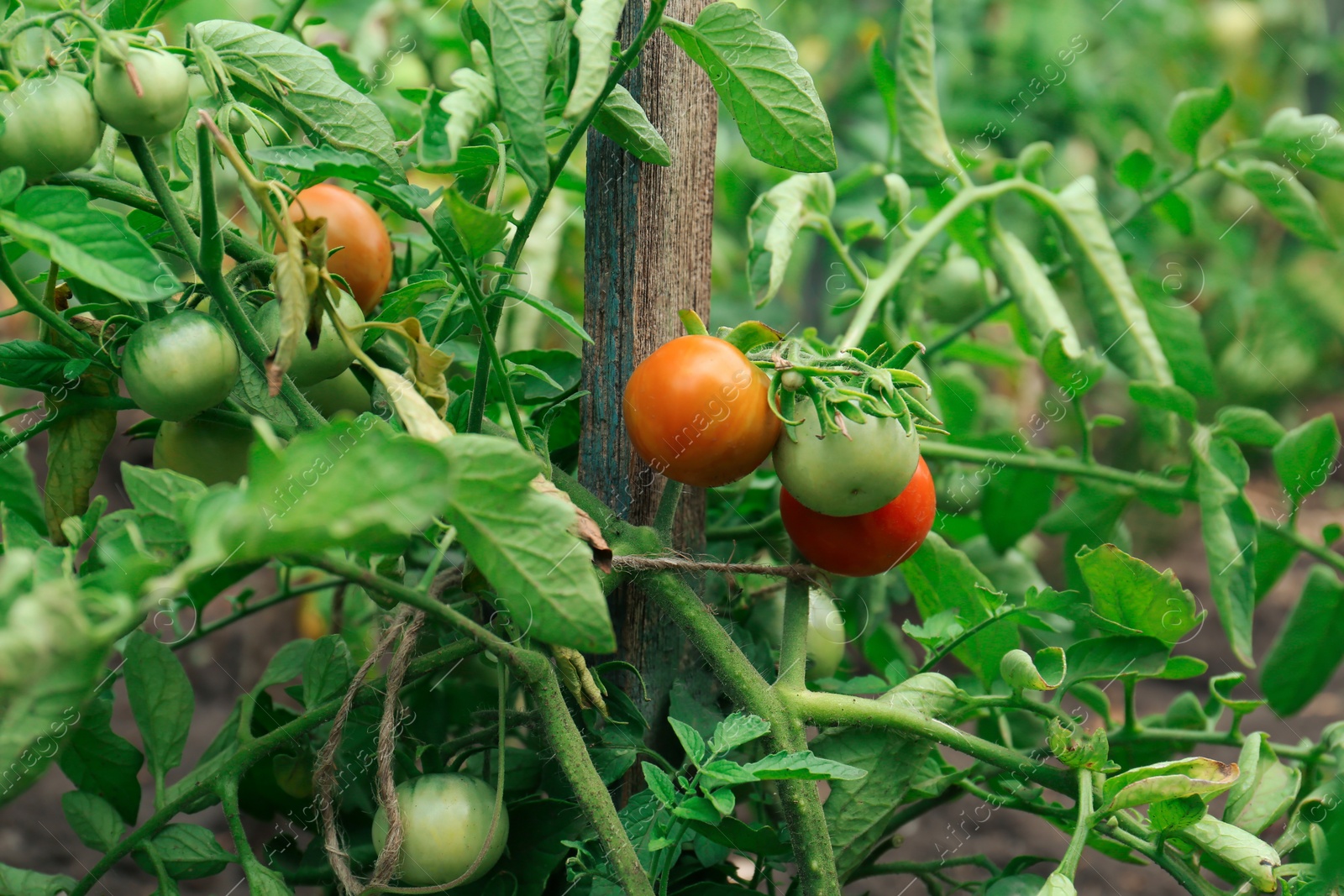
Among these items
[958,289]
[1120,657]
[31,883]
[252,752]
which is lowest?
[31,883]

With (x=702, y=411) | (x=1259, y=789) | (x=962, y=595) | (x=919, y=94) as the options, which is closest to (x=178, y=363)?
(x=702, y=411)

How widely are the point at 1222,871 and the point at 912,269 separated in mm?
566

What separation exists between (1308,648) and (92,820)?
1.01m

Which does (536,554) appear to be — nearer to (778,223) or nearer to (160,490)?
(160,490)

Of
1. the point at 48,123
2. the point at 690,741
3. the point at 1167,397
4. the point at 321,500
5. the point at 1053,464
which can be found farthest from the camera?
the point at 1053,464

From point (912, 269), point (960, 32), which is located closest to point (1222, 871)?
point (912, 269)

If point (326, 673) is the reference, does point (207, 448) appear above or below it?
above

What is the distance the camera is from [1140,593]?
2.13 ft

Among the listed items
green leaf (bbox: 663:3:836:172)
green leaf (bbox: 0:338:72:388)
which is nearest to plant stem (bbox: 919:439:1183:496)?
green leaf (bbox: 663:3:836:172)

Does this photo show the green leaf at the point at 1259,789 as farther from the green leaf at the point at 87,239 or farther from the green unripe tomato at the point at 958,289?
the green leaf at the point at 87,239

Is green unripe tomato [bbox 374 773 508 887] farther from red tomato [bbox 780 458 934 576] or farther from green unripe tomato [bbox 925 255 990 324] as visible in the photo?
green unripe tomato [bbox 925 255 990 324]

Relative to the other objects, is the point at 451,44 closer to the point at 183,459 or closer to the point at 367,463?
the point at 183,459

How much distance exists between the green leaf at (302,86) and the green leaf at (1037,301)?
1.73 ft

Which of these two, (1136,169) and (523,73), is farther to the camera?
(1136,169)
